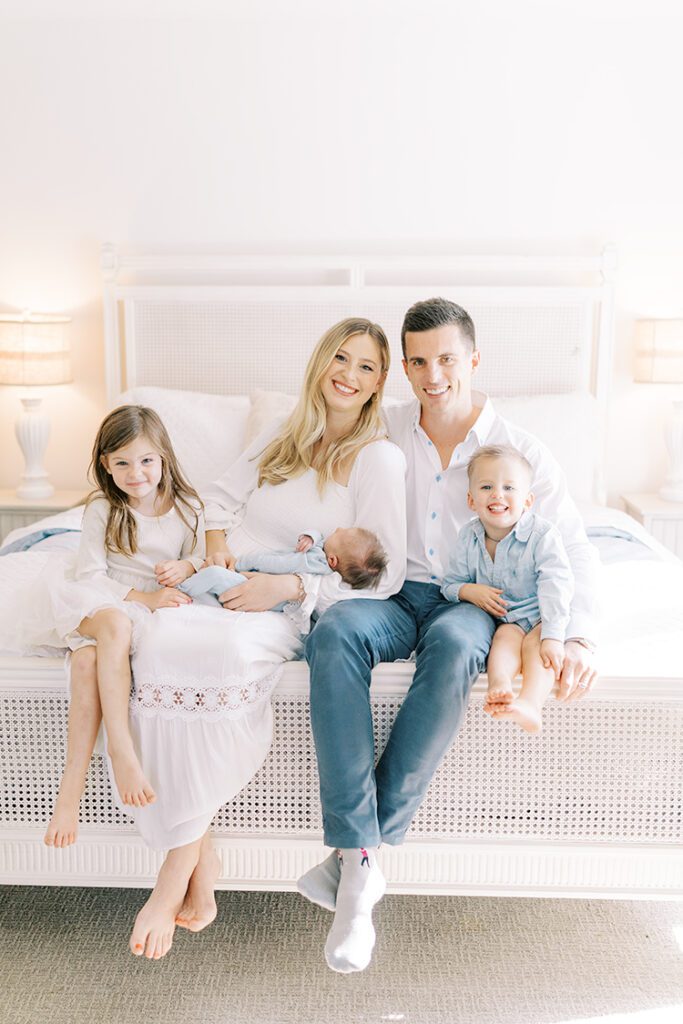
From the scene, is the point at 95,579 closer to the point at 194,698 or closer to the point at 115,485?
the point at 115,485

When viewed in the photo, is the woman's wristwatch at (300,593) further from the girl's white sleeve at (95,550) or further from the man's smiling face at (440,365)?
the man's smiling face at (440,365)

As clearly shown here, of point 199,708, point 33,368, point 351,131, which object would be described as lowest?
point 199,708

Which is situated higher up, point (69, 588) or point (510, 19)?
point (510, 19)

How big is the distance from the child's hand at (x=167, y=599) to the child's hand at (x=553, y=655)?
2.20 ft

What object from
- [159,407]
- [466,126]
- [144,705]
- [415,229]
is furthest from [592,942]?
[466,126]

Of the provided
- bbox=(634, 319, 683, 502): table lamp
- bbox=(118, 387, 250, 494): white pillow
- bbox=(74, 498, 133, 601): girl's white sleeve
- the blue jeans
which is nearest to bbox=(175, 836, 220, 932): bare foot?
the blue jeans

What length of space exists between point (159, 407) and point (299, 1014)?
1963mm

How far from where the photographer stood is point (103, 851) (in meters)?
1.79

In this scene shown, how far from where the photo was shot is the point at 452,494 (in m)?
2.01

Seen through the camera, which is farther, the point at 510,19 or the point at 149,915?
the point at 510,19

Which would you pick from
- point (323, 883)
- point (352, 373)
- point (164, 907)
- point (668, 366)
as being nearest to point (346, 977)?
point (323, 883)

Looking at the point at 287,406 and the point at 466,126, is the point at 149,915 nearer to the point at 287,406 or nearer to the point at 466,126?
the point at 287,406

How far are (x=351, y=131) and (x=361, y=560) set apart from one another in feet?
6.78

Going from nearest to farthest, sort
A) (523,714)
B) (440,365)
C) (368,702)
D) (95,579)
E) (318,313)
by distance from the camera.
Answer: (523,714) → (368,702) → (95,579) → (440,365) → (318,313)
